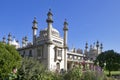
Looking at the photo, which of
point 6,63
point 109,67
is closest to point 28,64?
point 6,63

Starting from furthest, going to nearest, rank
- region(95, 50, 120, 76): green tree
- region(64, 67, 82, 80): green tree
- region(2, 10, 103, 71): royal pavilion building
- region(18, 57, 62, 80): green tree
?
region(95, 50, 120, 76): green tree < region(2, 10, 103, 71): royal pavilion building < region(64, 67, 82, 80): green tree < region(18, 57, 62, 80): green tree

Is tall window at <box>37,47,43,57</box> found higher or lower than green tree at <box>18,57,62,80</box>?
higher

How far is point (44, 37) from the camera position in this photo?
179ft

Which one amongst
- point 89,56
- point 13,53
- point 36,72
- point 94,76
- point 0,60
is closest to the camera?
point 36,72

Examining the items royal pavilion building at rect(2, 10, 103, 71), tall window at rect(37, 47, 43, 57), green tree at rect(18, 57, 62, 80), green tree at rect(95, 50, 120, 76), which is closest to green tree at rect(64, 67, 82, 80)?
green tree at rect(18, 57, 62, 80)

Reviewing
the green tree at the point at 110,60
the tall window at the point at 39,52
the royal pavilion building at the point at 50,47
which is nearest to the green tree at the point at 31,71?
the royal pavilion building at the point at 50,47

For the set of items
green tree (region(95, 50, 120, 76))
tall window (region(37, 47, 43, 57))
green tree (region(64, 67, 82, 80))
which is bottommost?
green tree (region(64, 67, 82, 80))

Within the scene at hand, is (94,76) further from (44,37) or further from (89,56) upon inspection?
(89,56)

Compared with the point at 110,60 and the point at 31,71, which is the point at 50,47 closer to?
the point at 110,60

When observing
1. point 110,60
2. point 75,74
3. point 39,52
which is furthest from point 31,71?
point 110,60

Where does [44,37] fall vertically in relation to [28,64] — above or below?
above

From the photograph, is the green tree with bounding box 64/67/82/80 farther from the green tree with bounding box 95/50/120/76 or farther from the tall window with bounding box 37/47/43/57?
the green tree with bounding box 95/50/120/76

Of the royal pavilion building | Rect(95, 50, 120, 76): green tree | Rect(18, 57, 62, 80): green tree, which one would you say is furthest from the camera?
Rect(95, 50, 120, 76): green tree

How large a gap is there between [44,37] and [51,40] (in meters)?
3.65
